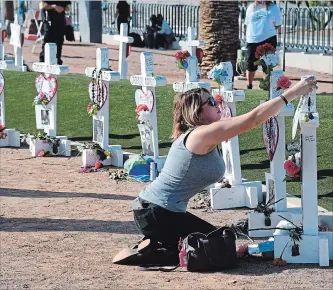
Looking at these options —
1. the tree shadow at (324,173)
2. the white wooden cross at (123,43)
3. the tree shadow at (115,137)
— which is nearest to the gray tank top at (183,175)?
the tree shadow at (324,173)

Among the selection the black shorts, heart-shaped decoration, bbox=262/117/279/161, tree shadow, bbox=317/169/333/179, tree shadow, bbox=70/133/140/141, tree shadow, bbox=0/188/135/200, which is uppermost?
the black shorts

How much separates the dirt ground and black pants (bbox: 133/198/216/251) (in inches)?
11.4

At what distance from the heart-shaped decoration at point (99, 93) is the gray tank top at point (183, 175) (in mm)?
4601

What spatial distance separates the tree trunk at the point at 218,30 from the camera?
19.8 metres

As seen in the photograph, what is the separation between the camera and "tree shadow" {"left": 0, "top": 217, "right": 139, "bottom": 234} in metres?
8.72

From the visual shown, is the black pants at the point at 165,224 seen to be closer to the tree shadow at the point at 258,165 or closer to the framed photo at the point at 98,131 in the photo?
the tree shadow at the point at 258,165

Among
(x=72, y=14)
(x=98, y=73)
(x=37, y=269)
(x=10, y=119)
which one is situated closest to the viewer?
(x=37, y=269)

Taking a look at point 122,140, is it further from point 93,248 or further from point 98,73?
point 93,248

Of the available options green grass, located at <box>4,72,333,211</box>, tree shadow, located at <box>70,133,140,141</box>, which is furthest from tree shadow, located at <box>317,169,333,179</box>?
tree shadow, located at <box>70,133,140,141</box>

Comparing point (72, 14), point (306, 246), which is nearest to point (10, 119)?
point (306, 246)

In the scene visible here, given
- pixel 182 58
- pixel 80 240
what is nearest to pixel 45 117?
pixel 182 58

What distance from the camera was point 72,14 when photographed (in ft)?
109

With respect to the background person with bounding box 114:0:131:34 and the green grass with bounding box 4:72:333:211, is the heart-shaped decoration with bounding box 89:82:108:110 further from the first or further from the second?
the background person with bounding box 114:0:131:34

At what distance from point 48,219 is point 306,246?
9.05ft
